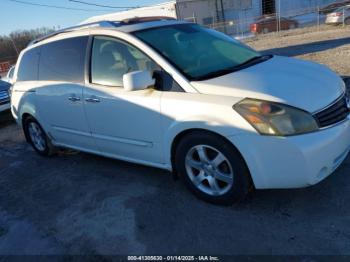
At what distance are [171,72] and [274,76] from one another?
3.13ft

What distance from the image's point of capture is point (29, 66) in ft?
18.1

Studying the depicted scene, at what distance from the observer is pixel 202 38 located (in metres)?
4.33

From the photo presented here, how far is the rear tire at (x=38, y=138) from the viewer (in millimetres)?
5660

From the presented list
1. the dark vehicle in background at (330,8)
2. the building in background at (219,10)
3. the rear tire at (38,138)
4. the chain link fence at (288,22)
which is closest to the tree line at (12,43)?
the building in background at (219,10)

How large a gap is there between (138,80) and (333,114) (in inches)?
68.8

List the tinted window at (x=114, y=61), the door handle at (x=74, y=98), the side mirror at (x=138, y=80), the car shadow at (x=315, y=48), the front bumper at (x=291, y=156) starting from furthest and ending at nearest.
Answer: the car shadow at (x=315, y=48) < the door handle at (x=74, y=98) < the tinted window at (x=114, y=61) < the side mirror at (x=138, y=80) < the front bumper at (x=291, y=156)

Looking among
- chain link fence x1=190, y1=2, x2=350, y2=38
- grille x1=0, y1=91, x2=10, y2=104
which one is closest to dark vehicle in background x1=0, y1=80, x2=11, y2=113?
grille x1=0, y1=91, x2=10, y2=104

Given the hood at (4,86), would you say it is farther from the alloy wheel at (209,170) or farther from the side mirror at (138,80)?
the alloy wheel at (209,170)

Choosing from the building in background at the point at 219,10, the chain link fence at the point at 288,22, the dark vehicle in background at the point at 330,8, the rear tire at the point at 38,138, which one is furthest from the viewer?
the building in background at the point at 219,10

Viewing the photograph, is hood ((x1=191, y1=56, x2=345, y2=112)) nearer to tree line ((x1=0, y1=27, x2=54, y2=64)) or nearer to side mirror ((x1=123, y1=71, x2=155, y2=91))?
side mirror ((x1=123, y1=71, x2=155, y2=91))

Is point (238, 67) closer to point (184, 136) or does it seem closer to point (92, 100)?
point (184, 136)

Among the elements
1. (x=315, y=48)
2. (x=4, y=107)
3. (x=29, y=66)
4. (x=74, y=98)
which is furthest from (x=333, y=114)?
(x=315, y=48)

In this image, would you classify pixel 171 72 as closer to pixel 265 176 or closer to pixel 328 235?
pixel 265 176

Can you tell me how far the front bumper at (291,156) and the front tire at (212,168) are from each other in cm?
12
